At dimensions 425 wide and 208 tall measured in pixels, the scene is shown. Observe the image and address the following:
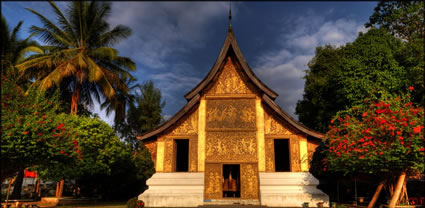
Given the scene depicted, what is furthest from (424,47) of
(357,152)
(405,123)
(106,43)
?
(106,43)

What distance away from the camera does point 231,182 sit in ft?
59.4

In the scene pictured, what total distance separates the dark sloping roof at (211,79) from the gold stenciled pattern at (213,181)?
3033 mm

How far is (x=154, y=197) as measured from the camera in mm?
14172

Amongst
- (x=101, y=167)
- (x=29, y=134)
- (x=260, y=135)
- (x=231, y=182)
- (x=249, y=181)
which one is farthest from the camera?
(x=101, y=167)

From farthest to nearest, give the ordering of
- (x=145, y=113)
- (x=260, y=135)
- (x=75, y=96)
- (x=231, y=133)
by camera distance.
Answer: (x=145, y=113), (x=75, y=96), (x=231, y=133), (x=260, y=135)

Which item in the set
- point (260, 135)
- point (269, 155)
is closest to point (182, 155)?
point (260, 135)

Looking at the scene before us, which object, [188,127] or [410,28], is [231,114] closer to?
[188,127]

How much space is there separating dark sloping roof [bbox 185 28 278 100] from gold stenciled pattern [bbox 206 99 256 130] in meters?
0.90

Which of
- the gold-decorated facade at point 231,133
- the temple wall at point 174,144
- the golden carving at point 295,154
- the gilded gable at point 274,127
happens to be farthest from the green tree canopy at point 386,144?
the temple wall at point 174,144

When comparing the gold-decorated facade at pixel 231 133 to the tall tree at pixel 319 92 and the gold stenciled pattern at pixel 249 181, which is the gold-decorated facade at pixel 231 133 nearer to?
the gold stenciled pattern at pixel 249 181

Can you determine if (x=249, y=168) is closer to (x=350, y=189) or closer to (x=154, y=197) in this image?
(x=154, y=197)

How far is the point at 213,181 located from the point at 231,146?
77.3 inches

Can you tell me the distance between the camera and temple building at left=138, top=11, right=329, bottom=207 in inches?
556

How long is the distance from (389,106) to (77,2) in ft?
78.2
